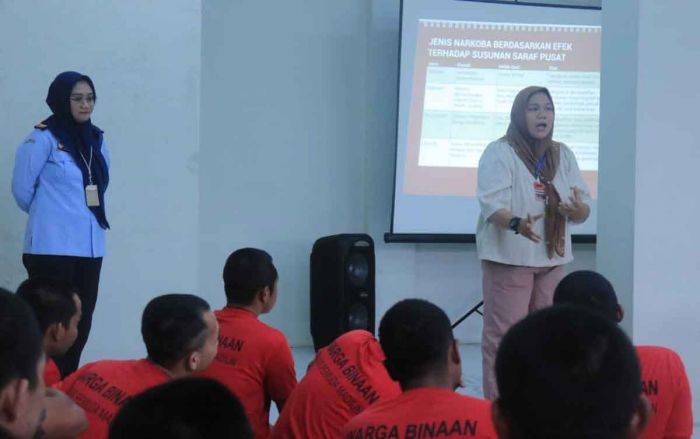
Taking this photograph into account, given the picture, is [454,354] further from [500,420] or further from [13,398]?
[13,398]

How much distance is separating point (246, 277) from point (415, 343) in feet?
3.29

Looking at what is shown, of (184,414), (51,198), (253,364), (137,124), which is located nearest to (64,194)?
(51,198)

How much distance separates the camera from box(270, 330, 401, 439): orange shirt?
85.0 inches

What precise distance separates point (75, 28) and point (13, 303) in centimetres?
348

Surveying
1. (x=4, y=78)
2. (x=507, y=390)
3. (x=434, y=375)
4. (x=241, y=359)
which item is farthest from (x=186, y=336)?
(x=4, y=78)

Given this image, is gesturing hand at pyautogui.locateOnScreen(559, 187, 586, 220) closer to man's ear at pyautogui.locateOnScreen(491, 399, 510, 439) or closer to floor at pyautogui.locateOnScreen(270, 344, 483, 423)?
floor at pyautogui.locateOnScreen(270, 344, 483, 423)

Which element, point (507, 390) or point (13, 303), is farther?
point (13, 303)

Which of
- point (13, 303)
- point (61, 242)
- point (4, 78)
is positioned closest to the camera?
point (13, 303)

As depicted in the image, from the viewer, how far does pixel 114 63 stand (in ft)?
14.5

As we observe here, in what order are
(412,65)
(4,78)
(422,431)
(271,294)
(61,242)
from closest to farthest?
(422,431), (271,294), (61,242), (4,78), (412,65)

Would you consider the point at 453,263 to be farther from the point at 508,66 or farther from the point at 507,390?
the point at 507,390

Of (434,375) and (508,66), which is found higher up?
(508,66)

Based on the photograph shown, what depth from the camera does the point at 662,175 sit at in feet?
12.3

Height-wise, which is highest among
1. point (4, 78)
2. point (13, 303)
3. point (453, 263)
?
point (4, 78)
